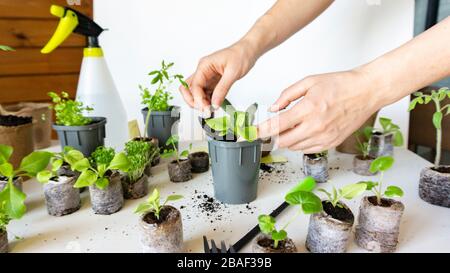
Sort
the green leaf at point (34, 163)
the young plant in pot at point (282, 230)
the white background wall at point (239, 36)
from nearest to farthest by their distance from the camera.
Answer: the young plant in pot at point (282, 230)
the green leaf at point (34, 163)
the white background wall at point (239, 36)

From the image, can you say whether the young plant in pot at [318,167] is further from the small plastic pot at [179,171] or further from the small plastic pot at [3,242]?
the small plastic pot at [3,242]

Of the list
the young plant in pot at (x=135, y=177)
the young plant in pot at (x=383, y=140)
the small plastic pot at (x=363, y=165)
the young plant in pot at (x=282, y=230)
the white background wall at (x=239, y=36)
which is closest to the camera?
the young plant in pot at (x=282, y=230)

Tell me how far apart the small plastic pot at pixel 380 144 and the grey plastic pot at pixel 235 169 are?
45 centimetres

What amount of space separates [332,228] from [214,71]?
44cm

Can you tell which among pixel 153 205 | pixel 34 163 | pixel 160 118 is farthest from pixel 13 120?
pixel 153 205

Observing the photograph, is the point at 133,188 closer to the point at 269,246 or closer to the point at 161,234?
the point at 161,234

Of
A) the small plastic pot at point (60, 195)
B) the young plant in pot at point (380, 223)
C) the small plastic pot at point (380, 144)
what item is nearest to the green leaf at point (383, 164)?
the young plant in pot at point (380, 223)

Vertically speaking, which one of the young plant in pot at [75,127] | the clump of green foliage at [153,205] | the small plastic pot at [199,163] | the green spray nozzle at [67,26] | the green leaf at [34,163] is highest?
the green spray nozzle at [67,26]

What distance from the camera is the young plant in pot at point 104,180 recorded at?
1.88 feet

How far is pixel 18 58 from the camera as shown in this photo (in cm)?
146

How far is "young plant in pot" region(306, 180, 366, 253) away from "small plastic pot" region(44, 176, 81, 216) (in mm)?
472

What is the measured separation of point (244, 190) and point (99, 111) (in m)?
0.51

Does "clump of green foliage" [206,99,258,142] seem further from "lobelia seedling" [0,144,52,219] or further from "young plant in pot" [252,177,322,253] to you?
"lobelia seedling" [0,144,52,219]
